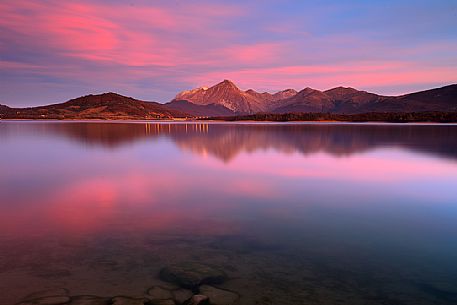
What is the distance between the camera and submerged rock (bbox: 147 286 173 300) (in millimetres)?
7566

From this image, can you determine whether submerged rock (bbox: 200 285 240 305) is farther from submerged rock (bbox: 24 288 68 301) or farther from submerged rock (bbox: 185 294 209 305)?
submerged rock (bbox: 24 288 68 301)

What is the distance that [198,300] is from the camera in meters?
7.27

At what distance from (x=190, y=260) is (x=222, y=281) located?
1.48m

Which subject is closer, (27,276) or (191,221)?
(27,276)

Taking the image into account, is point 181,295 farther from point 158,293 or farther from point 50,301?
point 50,301

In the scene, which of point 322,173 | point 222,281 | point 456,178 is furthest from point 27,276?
point 456,178

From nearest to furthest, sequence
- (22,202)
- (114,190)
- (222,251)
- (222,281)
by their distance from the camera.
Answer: (222,281) → (222,251) → (22,202) → (114,190)

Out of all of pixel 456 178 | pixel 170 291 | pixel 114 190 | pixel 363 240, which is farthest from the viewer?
pixel 456 178

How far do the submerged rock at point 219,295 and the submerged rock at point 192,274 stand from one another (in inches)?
13.0

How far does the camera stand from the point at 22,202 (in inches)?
620

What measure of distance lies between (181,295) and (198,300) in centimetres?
58

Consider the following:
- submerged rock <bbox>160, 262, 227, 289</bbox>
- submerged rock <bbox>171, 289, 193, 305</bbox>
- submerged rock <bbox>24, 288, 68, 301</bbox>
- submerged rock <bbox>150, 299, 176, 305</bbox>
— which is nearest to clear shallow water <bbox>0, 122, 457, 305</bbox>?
submerged rock <bbox>24, 288, 68, 301</bbox>

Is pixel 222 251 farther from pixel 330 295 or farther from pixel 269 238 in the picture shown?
pixel 330 295

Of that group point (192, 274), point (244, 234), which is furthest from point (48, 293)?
point (244, 234)
